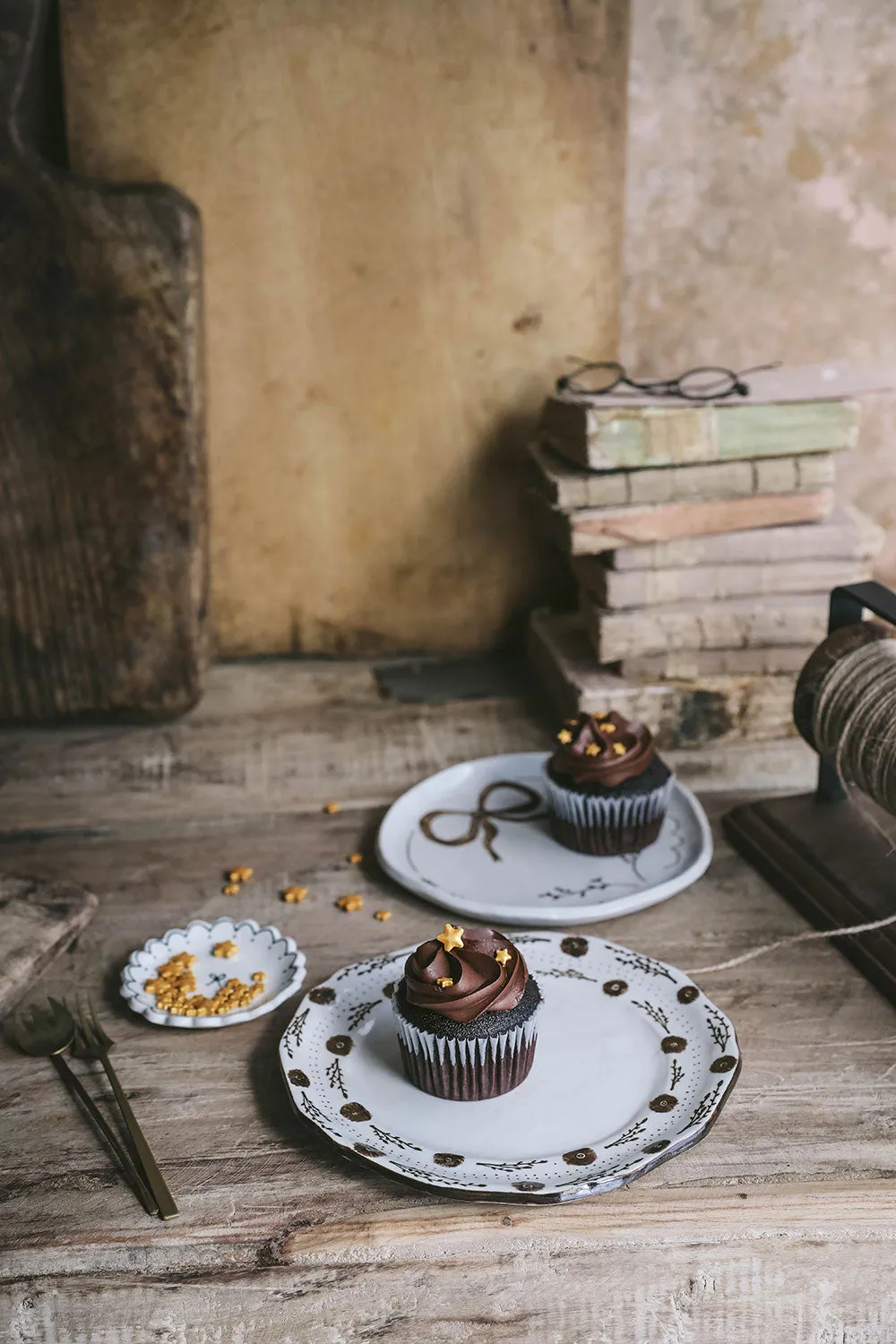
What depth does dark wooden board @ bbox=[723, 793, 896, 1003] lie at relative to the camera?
105 cm

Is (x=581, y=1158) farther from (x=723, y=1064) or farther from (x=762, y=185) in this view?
(x=762, y=185)

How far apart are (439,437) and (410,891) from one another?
27.3 inches

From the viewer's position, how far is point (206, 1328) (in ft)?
2.64

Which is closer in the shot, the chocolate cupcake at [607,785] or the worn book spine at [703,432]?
the chocolate cupcake at [607,785]

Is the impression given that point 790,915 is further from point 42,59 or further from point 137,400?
point 42,59

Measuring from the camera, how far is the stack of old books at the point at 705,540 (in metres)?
1.37

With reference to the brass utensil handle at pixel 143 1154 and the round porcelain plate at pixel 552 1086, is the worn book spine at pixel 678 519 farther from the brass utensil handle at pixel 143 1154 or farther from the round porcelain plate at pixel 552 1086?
the brass utensil handle at pixel 143 1154

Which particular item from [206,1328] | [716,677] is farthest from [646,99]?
[206,1328]

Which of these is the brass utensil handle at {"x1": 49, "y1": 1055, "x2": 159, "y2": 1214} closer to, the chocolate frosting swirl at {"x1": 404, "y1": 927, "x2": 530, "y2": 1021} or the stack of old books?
the chocolate frosting swirl at {"x1": 404, "y1": 927, "x2": 530, "y2": 1021}

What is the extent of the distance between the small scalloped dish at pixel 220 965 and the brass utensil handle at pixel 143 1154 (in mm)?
81

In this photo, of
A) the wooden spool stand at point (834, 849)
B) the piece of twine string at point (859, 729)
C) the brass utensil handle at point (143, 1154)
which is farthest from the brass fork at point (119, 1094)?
the wooden spool stand at point (834, 849)

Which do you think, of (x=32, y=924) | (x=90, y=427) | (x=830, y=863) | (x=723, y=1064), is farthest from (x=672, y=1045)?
(x=90, y=427)

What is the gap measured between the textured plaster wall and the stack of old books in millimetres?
169

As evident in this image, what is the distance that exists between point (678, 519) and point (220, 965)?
0.70 m
